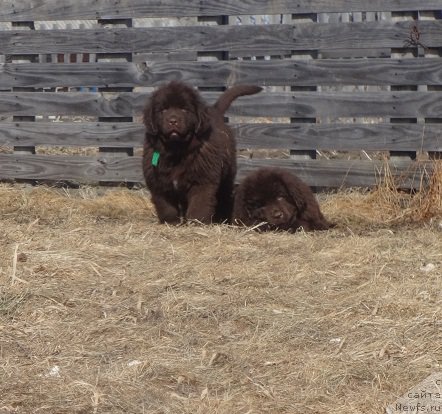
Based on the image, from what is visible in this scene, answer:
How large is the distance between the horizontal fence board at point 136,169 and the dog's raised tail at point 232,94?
3.30 feet

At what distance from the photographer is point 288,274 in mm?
6680

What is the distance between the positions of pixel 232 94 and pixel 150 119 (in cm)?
122

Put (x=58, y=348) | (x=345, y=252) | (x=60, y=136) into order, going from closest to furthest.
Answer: (x=58, y=348) < (x=345, y=252) < (x=60, y=136)

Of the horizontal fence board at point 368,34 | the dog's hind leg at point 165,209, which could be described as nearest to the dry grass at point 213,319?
the dog's hind leg at point 165,209

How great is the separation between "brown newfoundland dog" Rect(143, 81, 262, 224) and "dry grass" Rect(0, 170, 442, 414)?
69cm

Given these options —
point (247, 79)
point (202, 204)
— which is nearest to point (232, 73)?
point (247, 79)

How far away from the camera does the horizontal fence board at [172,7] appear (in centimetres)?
1000

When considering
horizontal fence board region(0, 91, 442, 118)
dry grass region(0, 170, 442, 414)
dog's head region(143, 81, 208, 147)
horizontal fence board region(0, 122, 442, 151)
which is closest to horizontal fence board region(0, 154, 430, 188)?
→ horizontal fence board region(0, 122, 442, 151)

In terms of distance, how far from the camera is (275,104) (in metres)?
10.4

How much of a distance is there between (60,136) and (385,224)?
13.2 feet

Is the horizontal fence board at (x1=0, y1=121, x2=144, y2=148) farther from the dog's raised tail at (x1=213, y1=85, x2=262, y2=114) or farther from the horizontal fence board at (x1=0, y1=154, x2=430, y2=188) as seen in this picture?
the dog's raised tail at (x1=213, y1=85, x2=262, y2=114)

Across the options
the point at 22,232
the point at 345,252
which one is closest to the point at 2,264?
the point at 22,232

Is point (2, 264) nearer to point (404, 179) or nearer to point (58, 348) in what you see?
point (58, 348)

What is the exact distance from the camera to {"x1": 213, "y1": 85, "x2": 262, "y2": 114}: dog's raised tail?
31.7 feet
